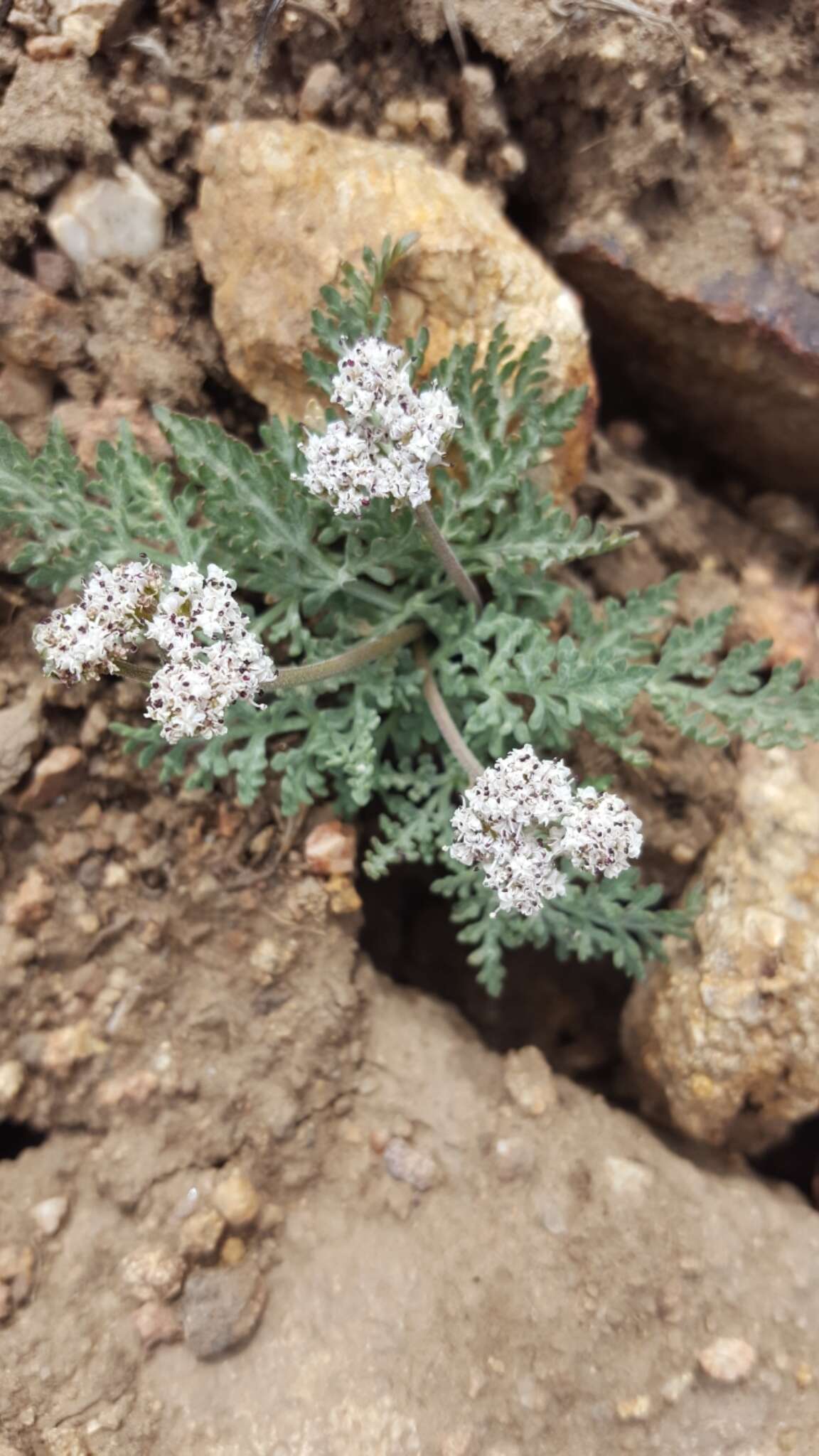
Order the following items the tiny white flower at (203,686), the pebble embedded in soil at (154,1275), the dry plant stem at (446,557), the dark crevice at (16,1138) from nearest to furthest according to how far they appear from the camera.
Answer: the tiny white flower at (203,686), the dry plant stem at (446,557), the pebble embedded in soil at (154,1275), the dark crevice at (16,1138)

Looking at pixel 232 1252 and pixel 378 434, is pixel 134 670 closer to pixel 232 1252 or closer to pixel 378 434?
pixel 378 434

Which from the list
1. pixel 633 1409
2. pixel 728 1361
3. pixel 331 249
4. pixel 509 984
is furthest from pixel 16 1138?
pixel 331 249

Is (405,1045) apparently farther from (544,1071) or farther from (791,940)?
(791,940)

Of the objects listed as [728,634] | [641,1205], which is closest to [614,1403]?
[641,1205]

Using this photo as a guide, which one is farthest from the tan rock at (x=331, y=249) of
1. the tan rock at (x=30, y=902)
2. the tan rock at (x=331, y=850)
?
the tan rock at (x=30, y=902)

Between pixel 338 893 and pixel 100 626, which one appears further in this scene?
pixel 338 893

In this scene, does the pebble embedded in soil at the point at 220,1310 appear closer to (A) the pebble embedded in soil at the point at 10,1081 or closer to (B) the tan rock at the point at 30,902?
(A) the pebble embedded in soil at the point at 10,1081

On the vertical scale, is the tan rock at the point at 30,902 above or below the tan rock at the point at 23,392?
below
